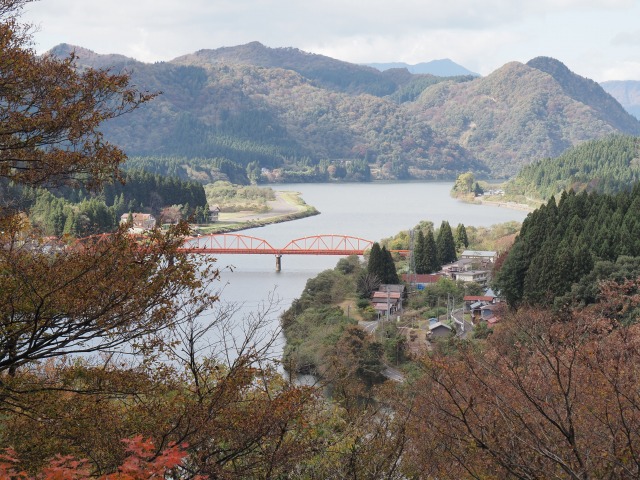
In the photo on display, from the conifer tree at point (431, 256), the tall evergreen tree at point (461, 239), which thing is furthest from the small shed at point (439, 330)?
the tall evergreen tree at point (461, 239)

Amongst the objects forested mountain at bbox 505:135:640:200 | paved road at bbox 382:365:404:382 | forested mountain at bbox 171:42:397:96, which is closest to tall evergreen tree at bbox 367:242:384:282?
paved road at bbox 382:365:404:382

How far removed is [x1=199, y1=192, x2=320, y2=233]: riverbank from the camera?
133 feet

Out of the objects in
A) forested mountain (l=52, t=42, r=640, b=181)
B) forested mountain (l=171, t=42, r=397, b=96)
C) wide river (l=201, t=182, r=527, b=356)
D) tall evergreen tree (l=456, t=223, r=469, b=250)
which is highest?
forested mountain (l=171, t=42, r=397, b=96)

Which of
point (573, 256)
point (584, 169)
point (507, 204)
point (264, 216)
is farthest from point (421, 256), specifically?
point (584, 169)

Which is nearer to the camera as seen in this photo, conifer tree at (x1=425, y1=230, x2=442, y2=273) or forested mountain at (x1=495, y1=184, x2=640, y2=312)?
forested mountain at (x1=495, y1=184, x2=640, y2=312)

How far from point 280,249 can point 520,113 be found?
360ft

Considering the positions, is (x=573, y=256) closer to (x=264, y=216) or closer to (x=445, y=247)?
(x=445, y=247)

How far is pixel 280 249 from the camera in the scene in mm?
30125

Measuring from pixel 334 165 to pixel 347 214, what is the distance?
150 ft

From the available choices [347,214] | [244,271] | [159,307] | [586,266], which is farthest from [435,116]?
[159,307]

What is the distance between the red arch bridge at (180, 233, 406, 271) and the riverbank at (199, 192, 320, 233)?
345 centimetres

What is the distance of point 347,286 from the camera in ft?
71.2

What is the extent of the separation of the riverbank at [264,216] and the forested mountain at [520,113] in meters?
60.4

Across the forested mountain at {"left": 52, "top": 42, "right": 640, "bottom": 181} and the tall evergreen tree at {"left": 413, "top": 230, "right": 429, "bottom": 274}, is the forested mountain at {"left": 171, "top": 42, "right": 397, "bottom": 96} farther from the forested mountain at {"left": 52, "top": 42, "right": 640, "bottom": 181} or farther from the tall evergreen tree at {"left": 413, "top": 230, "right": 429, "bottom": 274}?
the tall evergreen tree at {"left": 413, "top": 230, "right": 429, "bottom": 274}
